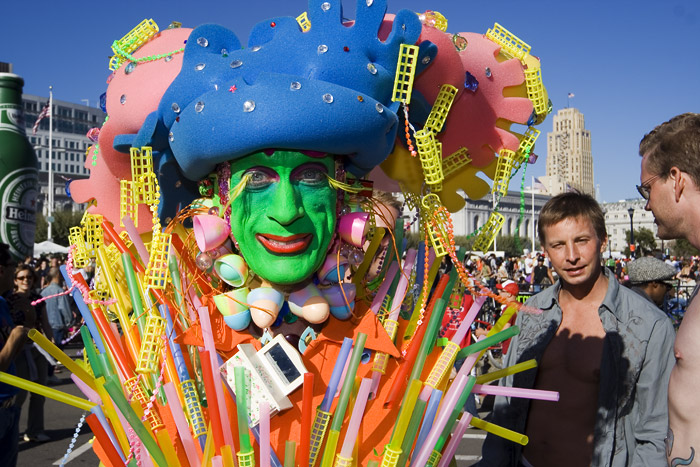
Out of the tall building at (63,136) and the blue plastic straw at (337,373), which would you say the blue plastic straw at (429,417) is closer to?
the blue plastic straw at (337,373)

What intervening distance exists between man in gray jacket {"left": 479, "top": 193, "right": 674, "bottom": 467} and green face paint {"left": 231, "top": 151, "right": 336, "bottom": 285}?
44.4 inches

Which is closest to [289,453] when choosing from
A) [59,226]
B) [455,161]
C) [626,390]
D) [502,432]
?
[502,432]

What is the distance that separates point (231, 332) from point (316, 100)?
769 millimetres

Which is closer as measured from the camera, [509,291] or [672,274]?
[509,291]

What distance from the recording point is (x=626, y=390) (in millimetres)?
2234

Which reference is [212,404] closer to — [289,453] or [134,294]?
[289,453]

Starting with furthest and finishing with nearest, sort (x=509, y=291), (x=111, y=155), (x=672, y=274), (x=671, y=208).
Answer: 1. (x=672, y=274)
2. (x=509, y=291)
3. (x=111, y=155)
4. (x=671, y=208)

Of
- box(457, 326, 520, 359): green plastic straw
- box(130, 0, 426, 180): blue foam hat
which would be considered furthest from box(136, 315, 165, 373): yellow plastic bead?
box(457, 326, 520, 359): green plastic straw

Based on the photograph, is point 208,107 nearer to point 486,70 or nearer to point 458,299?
point 486,70

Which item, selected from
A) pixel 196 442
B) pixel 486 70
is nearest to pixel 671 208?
pixel 486 70

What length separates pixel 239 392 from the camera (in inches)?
65.4

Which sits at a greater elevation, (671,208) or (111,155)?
(111,155)

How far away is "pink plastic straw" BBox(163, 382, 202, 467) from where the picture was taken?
1.65 m

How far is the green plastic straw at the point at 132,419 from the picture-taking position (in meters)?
1.55
